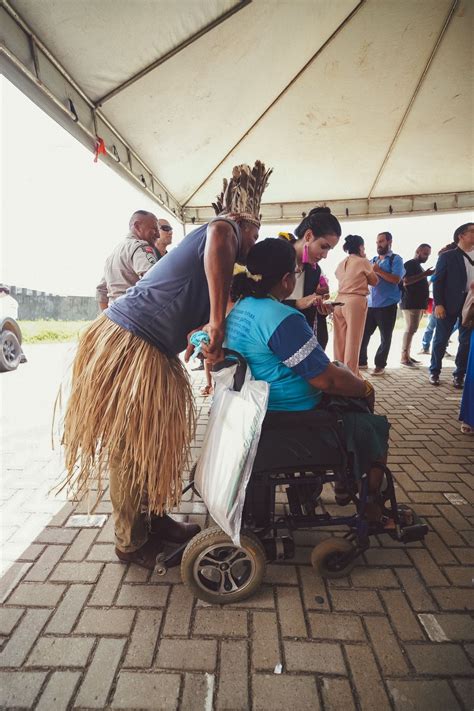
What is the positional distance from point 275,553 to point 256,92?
5.12 m

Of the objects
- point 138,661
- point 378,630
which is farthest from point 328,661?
point 138,661

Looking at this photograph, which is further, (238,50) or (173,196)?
(173,196)

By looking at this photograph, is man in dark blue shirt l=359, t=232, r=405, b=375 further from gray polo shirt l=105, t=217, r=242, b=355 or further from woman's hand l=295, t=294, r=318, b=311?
gray polo shirt l=105, t=217, r=242, b=355

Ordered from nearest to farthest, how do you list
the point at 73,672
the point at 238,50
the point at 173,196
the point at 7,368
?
the point at 73,672 → the point at 238,50 → the point at 7,368 → the point at 173,196

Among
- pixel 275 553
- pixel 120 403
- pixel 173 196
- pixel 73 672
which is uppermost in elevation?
pixel 173 196

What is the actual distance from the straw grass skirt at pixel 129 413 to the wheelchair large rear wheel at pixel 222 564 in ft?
0.83

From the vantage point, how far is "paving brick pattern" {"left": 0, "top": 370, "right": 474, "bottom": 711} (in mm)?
1233

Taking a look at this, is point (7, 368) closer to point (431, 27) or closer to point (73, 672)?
point (73, 672)

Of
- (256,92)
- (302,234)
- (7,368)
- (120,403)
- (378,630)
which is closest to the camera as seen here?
(378,630)

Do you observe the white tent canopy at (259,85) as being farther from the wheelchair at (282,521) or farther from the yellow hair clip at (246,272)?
the wheelchair at (282,521)

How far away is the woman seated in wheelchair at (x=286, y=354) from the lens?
4.74ft

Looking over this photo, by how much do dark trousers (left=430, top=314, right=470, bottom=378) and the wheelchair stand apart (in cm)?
393

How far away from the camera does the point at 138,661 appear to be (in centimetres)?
134

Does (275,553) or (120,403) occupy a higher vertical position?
(120,403)
